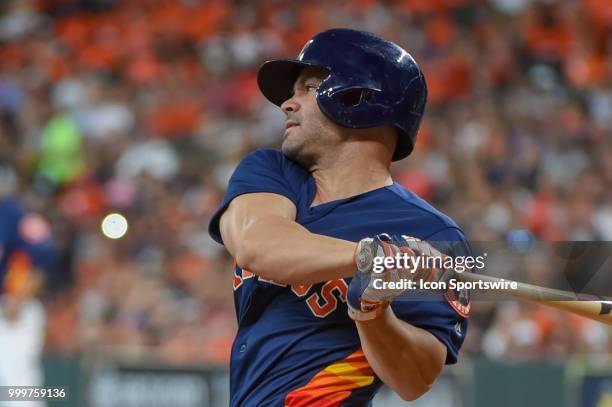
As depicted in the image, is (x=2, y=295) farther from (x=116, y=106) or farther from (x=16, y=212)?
(x=116, y=106)

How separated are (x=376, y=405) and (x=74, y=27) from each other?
7.56 m

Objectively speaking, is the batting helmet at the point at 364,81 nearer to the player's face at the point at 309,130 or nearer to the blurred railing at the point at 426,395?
the player's face at the point at 309,130

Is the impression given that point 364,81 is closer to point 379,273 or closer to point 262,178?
point 262,178

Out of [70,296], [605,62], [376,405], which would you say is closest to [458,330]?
[376,405]

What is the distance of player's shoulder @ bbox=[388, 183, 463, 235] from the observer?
3.05m

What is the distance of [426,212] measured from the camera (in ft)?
10.2

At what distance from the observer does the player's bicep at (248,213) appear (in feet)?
9.44

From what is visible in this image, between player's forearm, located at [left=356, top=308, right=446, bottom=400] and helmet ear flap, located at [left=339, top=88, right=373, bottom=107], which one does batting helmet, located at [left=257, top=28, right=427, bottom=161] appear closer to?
helmet ear flap, located at [left=339, top=88, right=373, bottom=107]

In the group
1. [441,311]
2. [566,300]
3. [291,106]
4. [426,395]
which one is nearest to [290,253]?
[441,311]

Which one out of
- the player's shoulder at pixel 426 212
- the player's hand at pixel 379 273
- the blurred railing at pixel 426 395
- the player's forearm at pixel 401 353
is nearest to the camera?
the player's hand at pixel 379 273

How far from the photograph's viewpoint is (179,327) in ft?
28.7

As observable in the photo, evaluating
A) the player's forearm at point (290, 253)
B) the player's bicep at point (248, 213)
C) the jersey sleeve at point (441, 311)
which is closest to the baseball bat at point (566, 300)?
the jersey sleeve at point (441, 311)

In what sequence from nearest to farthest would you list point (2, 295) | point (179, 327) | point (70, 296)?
point (2, 295) → point (179, 327) → point (70, 296)

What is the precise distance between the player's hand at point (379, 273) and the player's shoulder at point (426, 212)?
38 cm
